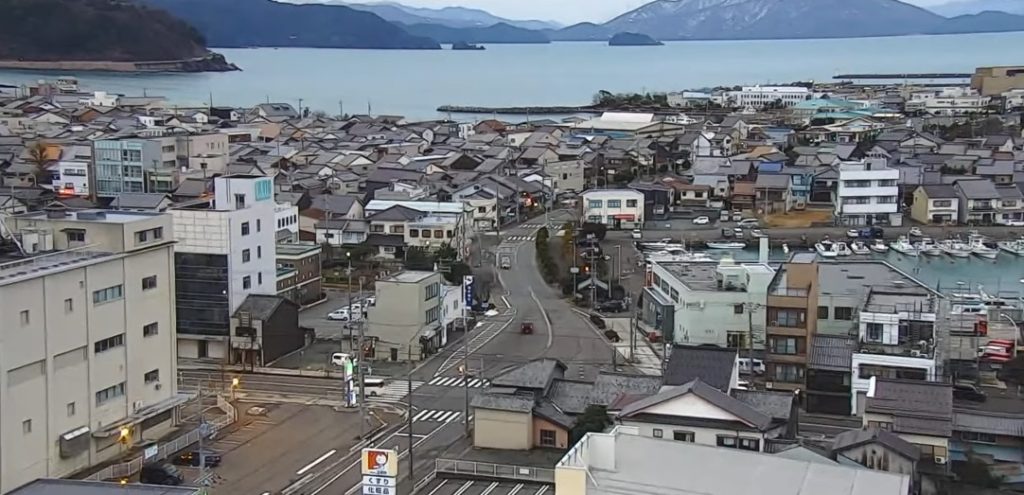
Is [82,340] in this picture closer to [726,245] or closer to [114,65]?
[726,245]

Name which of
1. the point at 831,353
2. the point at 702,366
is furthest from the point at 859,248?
the point at 702,366

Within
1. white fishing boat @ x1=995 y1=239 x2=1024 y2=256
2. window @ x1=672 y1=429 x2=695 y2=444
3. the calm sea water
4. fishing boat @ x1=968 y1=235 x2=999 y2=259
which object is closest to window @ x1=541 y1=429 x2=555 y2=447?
window @ x1=672 y1=429 x2=695 y2=444

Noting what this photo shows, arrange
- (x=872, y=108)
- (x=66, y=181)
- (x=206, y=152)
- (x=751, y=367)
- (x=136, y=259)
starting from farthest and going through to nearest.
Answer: (x=872, y=108), (x=206, y=152), (x=66, y=181), (x=751, y=367), (x=136, y=259)

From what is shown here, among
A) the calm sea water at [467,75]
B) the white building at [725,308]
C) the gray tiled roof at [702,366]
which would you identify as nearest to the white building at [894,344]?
the white building at [725,308]

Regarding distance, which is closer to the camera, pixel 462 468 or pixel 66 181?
pixel 462 468

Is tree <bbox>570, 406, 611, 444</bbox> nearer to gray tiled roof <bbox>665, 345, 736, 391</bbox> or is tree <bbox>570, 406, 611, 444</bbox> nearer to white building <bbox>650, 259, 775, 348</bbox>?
gray tiled roof <bbox>665, 345, 736, 391</bbox>

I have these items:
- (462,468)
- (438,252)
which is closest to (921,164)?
(438,252)

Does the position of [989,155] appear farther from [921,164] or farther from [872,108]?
[872,108]
